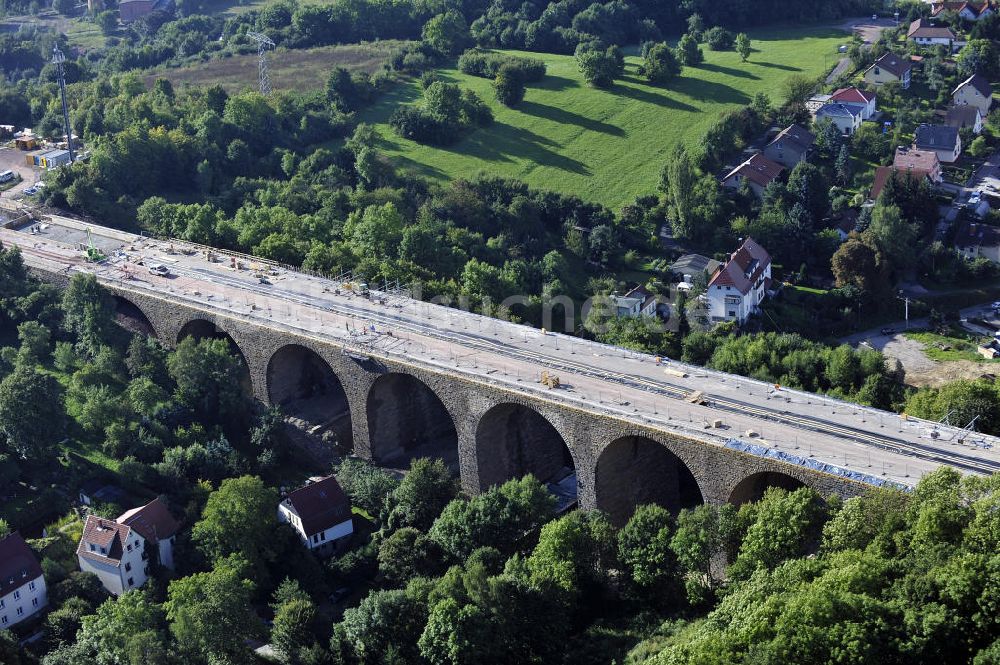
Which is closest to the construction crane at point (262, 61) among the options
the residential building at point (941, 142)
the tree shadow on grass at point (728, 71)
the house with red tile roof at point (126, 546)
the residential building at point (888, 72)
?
the tree shadow on grass at point (728, 71)

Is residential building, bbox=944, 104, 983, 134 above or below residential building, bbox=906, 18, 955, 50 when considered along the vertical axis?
below

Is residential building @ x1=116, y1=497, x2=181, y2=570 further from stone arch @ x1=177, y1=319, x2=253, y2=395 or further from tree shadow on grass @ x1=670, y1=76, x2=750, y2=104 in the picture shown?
tree shadow on grass @ x1=670, y1=76, x2=750, y2=104

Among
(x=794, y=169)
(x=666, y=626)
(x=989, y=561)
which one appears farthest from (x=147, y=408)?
(x=794, y=169)

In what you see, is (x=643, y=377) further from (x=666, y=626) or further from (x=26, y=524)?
(x=26, y=524)

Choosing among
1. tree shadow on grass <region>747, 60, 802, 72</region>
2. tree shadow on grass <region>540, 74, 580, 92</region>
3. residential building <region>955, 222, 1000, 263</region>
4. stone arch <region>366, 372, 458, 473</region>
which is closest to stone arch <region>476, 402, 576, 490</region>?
stone arch <region>366, 372, 458, 473</region>

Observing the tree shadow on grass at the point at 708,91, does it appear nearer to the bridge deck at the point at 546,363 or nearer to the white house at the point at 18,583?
the bridge deck at the point at 546,363

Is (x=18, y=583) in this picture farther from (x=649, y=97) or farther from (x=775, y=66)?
(x=775, y=66)
